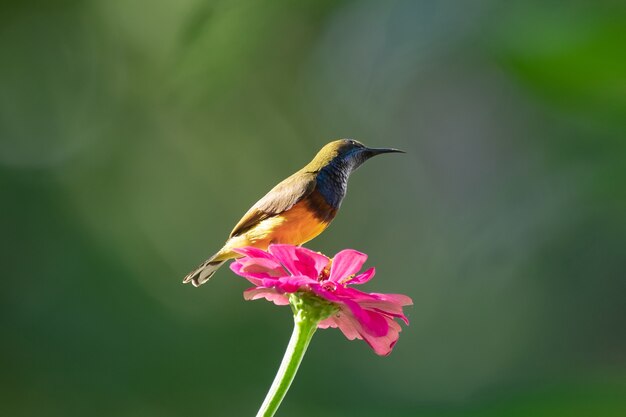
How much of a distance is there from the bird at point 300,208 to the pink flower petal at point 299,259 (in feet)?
0.80

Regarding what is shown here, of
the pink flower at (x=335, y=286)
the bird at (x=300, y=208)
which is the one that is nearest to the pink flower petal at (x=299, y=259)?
the pink flower at (x=335, y=286)

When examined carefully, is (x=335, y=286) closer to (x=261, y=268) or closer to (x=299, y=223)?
(x=261, y=268)

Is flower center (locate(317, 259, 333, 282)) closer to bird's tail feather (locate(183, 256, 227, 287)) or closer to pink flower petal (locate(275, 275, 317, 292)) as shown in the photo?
pink flower petal (locate(275, 275, 317, 292))

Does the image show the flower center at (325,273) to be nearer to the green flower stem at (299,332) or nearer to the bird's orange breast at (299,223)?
the green flower stem at (299,332)

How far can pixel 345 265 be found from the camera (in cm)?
41

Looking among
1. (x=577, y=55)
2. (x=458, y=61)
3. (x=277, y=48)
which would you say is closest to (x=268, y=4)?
(x=277, y=48)

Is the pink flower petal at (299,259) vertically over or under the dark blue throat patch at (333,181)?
under

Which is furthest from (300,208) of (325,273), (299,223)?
(325,273)

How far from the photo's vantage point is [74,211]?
2.44 metres

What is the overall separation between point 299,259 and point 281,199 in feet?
0.94

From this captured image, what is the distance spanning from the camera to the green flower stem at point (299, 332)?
0.37 meters

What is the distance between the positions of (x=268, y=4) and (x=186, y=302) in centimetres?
118

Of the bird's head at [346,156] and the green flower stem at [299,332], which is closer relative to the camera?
the green flower stem at [299,332]

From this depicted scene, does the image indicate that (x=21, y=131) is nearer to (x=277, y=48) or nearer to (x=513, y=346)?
(x=277, y=48)
